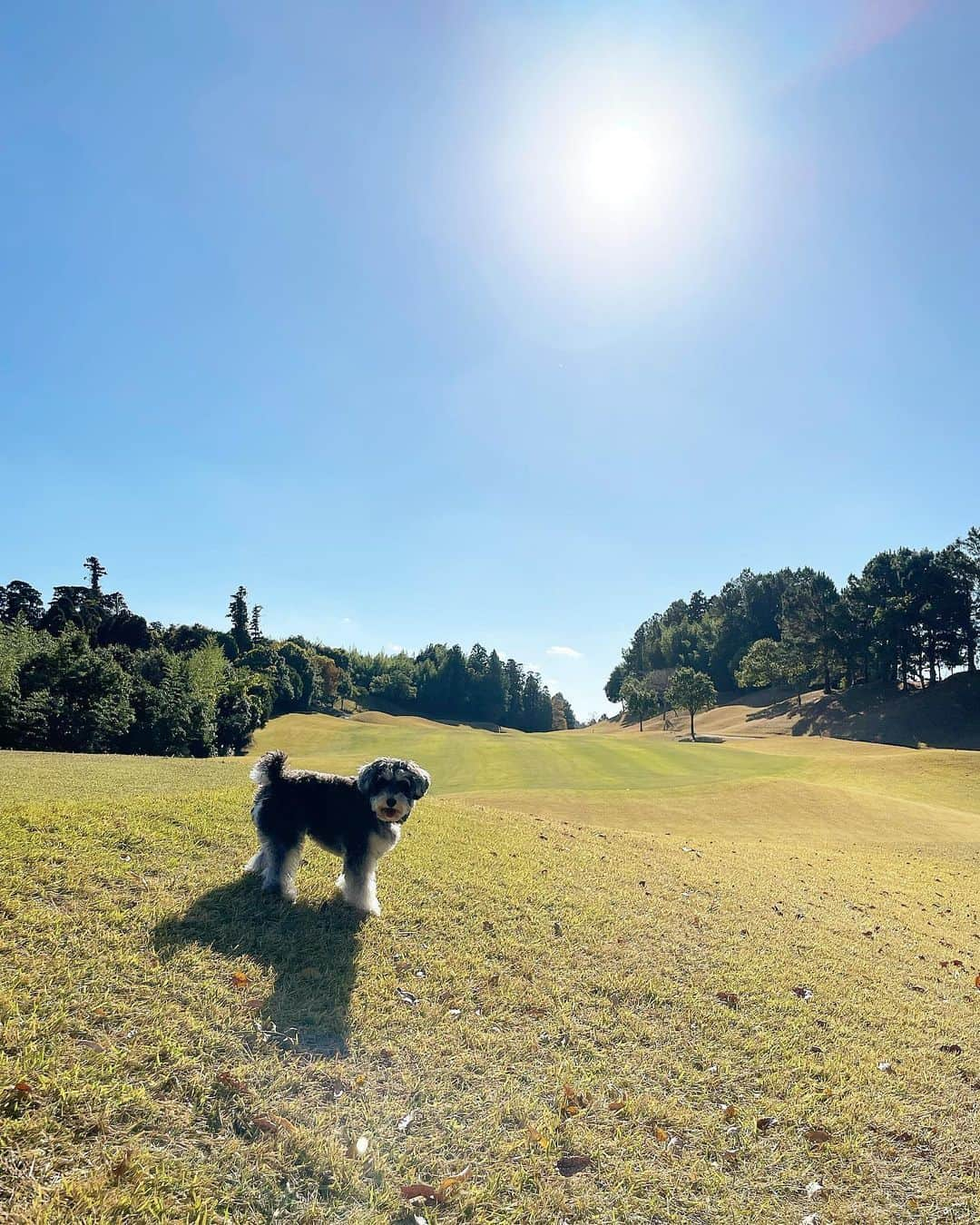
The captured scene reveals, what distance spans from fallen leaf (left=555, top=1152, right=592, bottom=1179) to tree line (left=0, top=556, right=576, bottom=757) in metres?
26.3

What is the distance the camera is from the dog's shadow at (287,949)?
4.14 m

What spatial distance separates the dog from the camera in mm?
5832

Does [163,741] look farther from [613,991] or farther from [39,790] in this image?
[613,991]

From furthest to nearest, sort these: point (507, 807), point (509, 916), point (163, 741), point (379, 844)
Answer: point (163, 741)
point (507, 807)
point (509, 916)
point (379, 844)

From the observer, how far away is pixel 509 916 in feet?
21.5

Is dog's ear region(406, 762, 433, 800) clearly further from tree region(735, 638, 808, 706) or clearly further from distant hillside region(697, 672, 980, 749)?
tree region(735, 638, 808, 706)

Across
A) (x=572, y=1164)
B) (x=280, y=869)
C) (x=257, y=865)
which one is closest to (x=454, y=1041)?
(x=572, y=1164)

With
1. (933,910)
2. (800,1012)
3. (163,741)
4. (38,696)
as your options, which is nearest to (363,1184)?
(800,1012)

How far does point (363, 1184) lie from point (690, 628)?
108 meters

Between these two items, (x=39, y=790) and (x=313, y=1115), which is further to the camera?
(x=39, y=790)

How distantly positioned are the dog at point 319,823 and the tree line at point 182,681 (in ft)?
74.7

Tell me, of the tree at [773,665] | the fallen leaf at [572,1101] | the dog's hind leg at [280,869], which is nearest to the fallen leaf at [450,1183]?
the fallen leaf at [572,1101]

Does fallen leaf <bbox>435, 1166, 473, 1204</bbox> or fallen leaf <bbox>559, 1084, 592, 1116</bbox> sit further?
fallen leaf <bbox>559, 1084, 592, 1116</bbox>

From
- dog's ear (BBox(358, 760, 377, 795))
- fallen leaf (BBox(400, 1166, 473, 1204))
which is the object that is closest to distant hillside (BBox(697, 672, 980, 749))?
dog's ear (BBox(358, 760, 377, 795))
